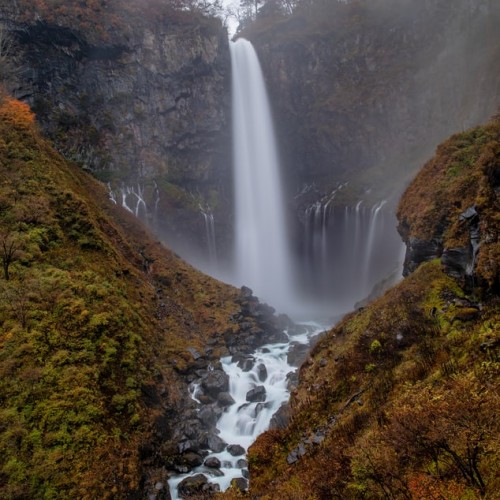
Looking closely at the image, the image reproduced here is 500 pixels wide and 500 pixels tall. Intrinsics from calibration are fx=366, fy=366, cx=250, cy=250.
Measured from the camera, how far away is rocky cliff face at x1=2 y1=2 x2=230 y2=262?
3512 centimetres

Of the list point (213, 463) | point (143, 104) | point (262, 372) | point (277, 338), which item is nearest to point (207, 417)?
point (213, 463)

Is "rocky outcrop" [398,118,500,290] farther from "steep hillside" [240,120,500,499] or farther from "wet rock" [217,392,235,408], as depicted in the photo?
"wet rock" [217,392,235,408]

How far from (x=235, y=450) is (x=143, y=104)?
37.7 metres

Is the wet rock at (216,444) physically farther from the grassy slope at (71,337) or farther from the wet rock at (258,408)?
the wet rock at (258,408)

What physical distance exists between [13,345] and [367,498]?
471 inches

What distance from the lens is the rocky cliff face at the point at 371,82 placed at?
42469 millimetres

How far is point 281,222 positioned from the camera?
4781 centimetres

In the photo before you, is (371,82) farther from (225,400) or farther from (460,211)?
(225,400)

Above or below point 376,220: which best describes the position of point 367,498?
above

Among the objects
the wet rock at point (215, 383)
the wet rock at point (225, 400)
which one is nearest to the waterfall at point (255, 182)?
the wet rock at point (215, 383)

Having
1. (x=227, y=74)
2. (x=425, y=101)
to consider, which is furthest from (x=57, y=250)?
(x=425, y=101)

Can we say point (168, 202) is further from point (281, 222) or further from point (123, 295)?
point (123, 295)

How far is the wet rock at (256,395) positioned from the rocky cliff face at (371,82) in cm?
2990

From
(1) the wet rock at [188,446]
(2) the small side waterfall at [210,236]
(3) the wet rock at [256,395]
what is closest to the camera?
(1) the wet rock at [188,446]
